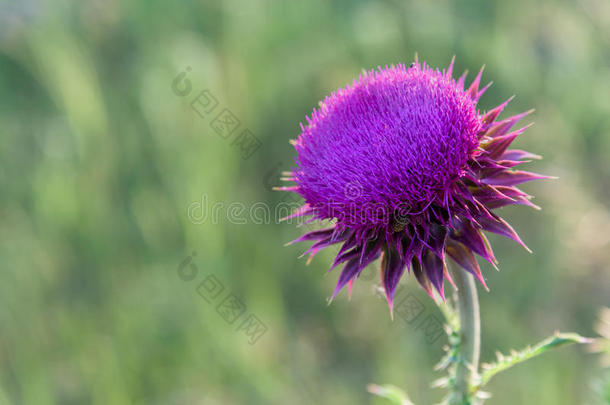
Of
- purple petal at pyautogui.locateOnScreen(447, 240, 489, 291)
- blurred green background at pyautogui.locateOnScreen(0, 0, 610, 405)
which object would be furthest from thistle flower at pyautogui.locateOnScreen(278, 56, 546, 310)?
blurred green background at pyautogui.locateOnScreen(0, 0, 610, 405)

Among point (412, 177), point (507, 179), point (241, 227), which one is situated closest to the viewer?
point (412, 177)

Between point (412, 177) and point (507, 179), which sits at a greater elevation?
point (507, 179)

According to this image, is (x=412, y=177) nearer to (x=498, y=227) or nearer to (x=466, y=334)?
(x=498, y=227)

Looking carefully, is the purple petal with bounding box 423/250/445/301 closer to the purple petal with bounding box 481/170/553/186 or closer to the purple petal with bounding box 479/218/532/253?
the purple petal with bounding box 479/218/532/253

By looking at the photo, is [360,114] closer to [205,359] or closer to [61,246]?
[205,359]

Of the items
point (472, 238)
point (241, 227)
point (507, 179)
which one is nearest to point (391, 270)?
point (472, 238)

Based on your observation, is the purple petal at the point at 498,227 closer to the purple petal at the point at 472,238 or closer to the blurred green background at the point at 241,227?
the purple petal at the point at 472,238
